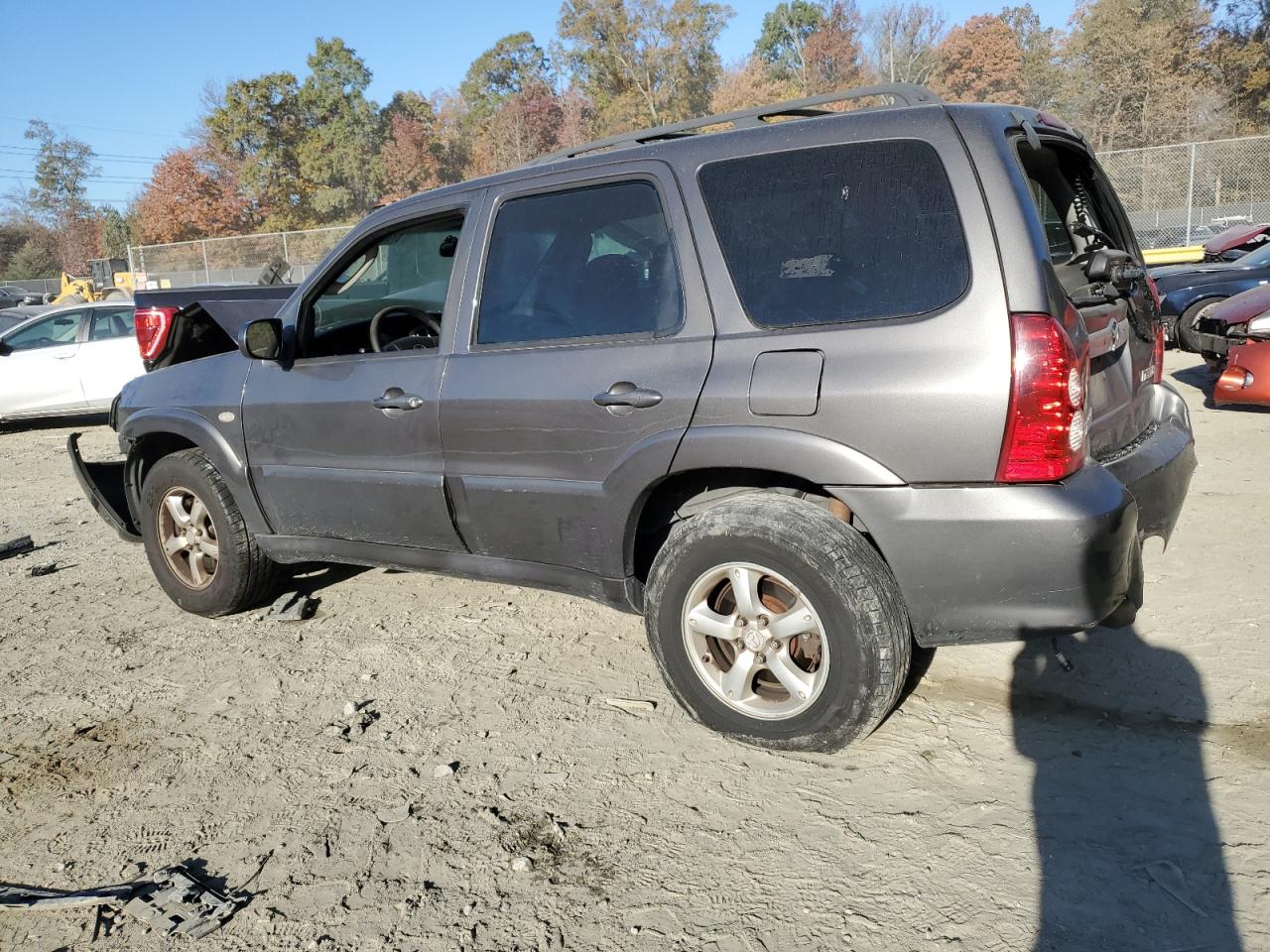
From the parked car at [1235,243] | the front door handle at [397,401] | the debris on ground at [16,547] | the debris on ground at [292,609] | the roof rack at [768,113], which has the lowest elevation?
the debris on ground at [292,609]

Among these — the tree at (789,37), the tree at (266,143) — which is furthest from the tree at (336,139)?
the tree at (789,37)

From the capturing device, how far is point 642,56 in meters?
50.8

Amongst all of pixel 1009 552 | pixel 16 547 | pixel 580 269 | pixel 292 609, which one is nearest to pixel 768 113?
pixel 580 269

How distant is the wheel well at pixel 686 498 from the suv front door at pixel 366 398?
2.59ft

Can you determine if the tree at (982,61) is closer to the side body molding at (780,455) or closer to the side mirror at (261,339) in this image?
the side mirror at (261,339)

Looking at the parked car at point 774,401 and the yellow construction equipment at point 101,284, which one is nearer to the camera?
the parked car at point 774,401

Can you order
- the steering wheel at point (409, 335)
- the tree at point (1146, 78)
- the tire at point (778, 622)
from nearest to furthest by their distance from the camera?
the tire at point (778, 622) → the steering wheel at point (409, 335) → the tree at point (1146, 78)

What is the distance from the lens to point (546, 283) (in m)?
3.65

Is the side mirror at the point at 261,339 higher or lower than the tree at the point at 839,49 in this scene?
lower

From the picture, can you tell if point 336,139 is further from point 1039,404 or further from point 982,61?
point 1039,404

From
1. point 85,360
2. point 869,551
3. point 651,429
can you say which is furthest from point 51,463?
point 869,551

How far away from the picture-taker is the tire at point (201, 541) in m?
4.65

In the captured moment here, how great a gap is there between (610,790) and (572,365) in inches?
54.4

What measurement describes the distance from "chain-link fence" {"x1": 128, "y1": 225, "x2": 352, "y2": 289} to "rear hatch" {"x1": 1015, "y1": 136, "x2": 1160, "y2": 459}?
2730 cm
